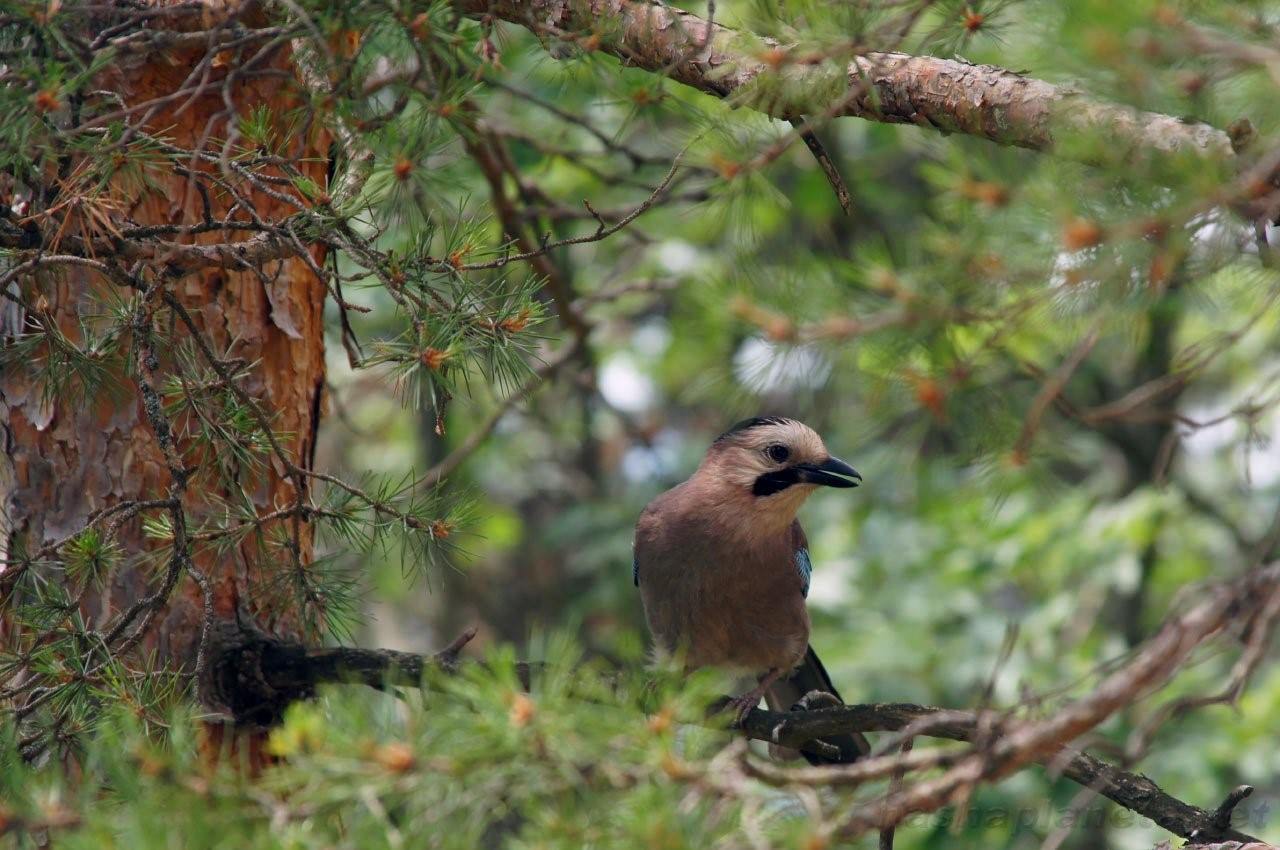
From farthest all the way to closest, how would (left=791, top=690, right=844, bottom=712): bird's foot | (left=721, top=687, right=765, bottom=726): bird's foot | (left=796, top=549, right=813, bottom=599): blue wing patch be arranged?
(left=796, top=549, right=813, bottom=599): blue wing patch
(left=721, top=687, right=765, bottom=726): bird's foot
(left=791, top=690, right=844, bottom=712): bird's foot

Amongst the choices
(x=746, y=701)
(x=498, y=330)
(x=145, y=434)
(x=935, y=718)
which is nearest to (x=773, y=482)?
(x=746, y=701)

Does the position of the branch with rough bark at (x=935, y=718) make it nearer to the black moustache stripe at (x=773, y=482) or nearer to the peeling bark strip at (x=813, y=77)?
the black moustache stripe at (x=773, y=482)

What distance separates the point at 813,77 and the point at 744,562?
222 centimetres

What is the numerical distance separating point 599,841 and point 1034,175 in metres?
1.66

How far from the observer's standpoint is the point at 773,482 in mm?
4785

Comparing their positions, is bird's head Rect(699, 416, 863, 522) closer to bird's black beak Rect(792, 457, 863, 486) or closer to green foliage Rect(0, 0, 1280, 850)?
bird's black beak Rect(792, 457, 863, 486)

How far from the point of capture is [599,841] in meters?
1.77

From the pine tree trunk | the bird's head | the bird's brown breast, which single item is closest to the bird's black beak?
the bird's head

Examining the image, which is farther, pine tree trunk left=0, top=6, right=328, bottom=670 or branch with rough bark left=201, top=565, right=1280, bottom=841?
pine tree trunk left=0, top=6, right=328, bottom=670

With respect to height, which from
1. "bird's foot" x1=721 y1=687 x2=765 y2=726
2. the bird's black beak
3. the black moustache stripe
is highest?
the bird's black beak

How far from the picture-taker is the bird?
4684 millimetres

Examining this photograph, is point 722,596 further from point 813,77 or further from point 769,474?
point 813,77

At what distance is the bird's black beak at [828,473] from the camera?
180 inches

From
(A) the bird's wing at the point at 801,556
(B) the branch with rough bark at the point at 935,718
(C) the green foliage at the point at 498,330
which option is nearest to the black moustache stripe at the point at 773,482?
(A) the bird's wing at the point at 801,556
